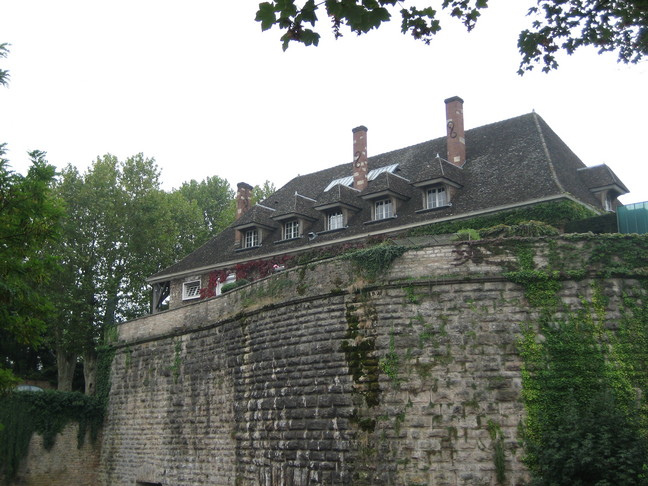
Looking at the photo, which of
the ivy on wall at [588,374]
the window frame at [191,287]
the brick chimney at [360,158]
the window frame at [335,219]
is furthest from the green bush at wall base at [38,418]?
the ivy on wall at [588,374]

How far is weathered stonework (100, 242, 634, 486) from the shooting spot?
571 inches

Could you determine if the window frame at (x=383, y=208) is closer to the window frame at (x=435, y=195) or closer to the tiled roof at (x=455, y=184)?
the tiled roof at (x=455, y=184)

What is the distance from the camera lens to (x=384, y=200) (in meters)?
26.7

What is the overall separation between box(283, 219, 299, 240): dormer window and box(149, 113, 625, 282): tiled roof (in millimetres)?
439

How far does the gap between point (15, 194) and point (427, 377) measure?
29.9 ft

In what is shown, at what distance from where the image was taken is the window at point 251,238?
102ft

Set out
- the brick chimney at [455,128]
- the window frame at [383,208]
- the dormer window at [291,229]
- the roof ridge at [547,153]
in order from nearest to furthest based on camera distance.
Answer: the roof ridge at [547,153] → the window frame at [383,208] → the brick chimney at [455,128] → the dormer window at [291,229]

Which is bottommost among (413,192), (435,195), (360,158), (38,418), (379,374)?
(38,418)

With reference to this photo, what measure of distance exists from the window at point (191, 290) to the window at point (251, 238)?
2945 millimetres

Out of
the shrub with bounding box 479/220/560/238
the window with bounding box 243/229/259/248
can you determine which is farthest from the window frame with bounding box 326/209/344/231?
the shrub with bounding box 479/220/560/238

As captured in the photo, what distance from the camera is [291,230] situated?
2975 centimetres

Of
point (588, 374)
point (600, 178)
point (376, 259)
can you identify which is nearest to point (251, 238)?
point (600, 178)

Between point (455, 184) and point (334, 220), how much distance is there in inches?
206

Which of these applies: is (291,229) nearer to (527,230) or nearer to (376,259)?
(376,259)
